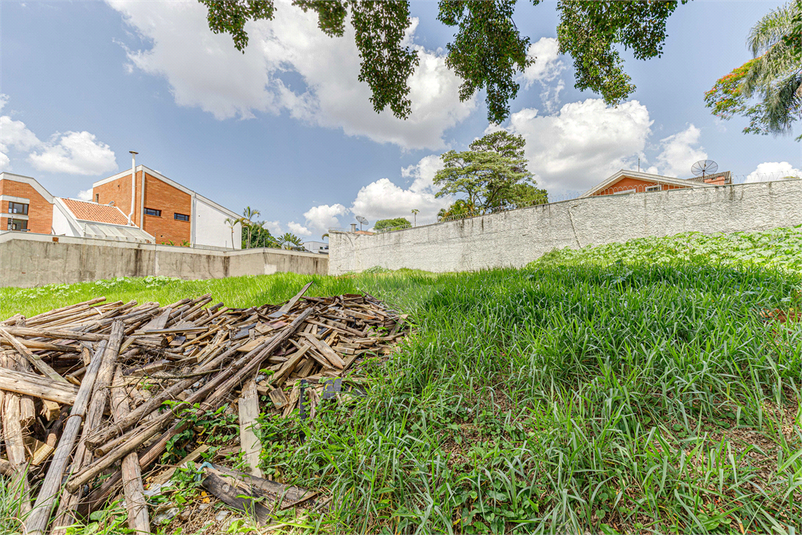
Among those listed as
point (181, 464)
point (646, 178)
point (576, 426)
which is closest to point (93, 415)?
point (181, 464)

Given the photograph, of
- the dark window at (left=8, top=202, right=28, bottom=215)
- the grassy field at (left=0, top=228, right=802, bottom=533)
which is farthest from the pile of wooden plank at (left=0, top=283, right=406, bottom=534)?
the dark window at (left=8, top=202, right=28, bottom=215)

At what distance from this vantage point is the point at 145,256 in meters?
12.4

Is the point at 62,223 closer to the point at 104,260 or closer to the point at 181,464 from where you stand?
the point at 104,260

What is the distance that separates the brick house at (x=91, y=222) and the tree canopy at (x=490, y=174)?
23.4 meters

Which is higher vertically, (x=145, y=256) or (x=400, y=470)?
(x=145, y=256)

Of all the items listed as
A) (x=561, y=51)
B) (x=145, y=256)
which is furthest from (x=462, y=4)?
(x=145, y=256)

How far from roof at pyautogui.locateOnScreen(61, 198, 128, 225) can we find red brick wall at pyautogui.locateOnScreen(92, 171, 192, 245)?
0.69 m

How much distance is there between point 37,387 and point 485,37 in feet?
20.9

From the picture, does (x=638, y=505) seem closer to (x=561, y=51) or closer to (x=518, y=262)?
(x=561, y=51)

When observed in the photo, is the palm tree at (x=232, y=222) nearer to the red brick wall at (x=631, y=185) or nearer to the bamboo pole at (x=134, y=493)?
the bamboo pole at (x=134, y=493)

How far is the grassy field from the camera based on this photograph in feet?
3.54

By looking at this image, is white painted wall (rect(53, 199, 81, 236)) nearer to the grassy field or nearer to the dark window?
the dark window

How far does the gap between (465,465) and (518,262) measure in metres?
10.8

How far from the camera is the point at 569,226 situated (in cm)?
1016
